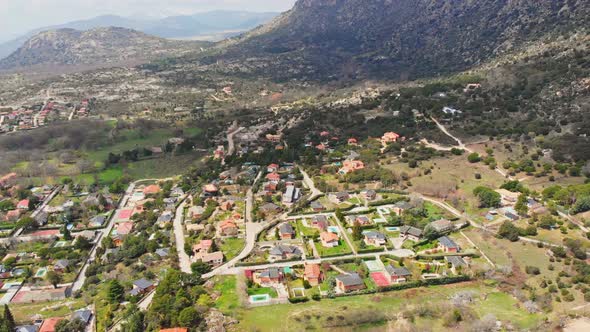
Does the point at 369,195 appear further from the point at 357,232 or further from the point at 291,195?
the point at 357,232

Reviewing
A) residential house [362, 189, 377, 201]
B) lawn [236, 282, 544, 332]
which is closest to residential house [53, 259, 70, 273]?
lawn [236, 282, 544, 332]

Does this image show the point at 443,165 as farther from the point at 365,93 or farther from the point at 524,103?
the point at 365,93

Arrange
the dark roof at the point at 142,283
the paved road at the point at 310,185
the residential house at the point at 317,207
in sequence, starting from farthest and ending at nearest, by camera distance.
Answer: the paved road at the point at 310,185, the residential house at the point at 317,207, the dark roof at the point at 142,283

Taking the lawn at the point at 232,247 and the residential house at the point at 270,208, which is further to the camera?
the residential house at the point at 270,208

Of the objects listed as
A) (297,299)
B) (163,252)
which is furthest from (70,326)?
(297,299)

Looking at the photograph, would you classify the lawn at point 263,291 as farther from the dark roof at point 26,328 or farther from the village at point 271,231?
the dark roof at point 26,328

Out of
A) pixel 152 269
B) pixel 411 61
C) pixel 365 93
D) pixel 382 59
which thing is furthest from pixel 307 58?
pixel 152 269

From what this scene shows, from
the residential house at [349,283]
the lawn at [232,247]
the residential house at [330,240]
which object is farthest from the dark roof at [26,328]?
the residential house at [330,240]

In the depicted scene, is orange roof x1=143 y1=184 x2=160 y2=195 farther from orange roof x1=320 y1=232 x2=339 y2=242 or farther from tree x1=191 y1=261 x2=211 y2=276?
orange roof x1=320 y1=232 x2=339 y2=242

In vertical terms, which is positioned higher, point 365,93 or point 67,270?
point 365,93
